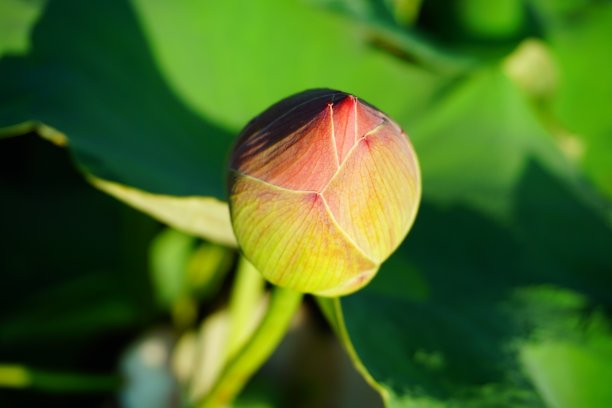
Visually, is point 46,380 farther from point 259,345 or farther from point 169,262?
point 259,345

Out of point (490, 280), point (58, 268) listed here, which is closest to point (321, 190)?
point (490, 280)

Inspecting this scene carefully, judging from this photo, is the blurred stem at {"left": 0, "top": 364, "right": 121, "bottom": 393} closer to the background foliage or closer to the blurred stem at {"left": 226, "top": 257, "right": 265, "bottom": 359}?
the background foliage

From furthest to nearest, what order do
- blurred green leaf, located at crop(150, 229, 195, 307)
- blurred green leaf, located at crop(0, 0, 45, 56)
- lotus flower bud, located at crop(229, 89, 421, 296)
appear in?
blurred green leaf, located at crop(150, 229, 195, 307), blurred green leaf, located at crop(0, 0, 45, 56), lotus flower bud, located at crop(229, 89, 421, 296)

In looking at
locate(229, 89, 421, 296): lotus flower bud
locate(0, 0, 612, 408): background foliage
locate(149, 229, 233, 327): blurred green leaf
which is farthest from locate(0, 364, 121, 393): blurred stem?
locate(229, 89, 421, 296): lotus flower bud

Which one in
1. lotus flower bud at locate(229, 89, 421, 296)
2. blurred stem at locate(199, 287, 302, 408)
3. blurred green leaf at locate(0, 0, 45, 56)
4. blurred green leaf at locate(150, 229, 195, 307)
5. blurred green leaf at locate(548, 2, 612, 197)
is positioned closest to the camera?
lotus flower bud at locate(229, 89, 421, 296)

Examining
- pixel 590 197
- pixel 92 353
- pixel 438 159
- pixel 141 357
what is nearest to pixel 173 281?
pixel 141 357

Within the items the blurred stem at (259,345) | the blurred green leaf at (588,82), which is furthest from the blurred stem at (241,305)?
the blurred green leaf at (588,82)
